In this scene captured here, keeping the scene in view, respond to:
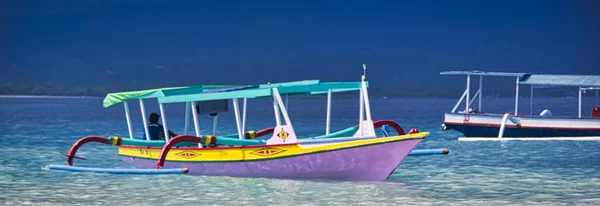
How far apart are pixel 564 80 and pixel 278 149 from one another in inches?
1215

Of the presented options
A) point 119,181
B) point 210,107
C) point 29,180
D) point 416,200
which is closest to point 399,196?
Result: point 416,200

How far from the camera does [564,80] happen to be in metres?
52.0

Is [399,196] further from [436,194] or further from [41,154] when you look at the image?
[41,154]

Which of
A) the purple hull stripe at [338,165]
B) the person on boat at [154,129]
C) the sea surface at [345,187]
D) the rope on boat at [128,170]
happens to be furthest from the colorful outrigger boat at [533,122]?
the rope on boat at [128,170]

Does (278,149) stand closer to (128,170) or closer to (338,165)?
(338,165)

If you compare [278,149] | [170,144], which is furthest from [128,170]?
[278,149]

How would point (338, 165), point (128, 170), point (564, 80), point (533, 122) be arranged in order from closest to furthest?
point (338, 165) < point (128, 170) < point (533, 122) < point (564, 80)

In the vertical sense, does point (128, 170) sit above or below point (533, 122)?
above

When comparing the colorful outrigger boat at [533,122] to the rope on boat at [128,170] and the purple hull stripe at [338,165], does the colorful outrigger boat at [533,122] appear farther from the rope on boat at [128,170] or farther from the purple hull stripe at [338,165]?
the rope on boat at [128,170]

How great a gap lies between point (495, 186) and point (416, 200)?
4.73 metres

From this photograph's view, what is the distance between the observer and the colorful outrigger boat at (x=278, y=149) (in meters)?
24.7

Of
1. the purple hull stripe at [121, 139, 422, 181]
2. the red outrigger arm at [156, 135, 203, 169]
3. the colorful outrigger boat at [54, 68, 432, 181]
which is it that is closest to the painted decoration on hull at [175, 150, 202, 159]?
the colorful outrigger boat at [54, 68, 432, 181]

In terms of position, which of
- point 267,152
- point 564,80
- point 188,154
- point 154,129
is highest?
point 564,80

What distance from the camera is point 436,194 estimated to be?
83.0 feet
